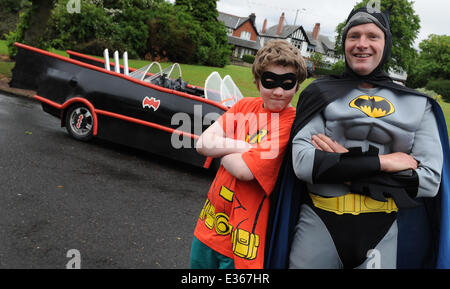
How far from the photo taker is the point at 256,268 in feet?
5.91

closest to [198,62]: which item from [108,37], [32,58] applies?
[108,37]

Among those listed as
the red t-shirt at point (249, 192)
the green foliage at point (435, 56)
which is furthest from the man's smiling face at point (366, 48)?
the green foliage at point (435, 56)

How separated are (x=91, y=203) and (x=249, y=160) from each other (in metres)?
2.95

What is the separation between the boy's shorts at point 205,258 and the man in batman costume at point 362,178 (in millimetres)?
321

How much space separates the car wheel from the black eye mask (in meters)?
5.17

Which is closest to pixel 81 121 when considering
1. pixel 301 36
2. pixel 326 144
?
pixel 326 144

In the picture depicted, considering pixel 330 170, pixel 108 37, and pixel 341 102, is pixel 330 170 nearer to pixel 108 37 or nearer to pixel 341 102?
pixel 341 102

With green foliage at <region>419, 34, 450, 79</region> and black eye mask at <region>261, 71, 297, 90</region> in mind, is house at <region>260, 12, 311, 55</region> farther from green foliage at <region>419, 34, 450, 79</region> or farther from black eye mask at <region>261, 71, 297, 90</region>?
black eye mask at <region>261, 71, 297, 90</region>

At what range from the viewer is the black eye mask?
189 centimetres

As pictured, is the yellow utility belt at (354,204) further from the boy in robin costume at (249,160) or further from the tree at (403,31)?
the tree at (403,31)

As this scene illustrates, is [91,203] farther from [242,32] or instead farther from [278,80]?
[242,32]

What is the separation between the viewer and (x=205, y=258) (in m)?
2.05

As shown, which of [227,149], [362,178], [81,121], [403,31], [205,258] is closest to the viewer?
[362,178]

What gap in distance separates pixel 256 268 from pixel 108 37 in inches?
1027
